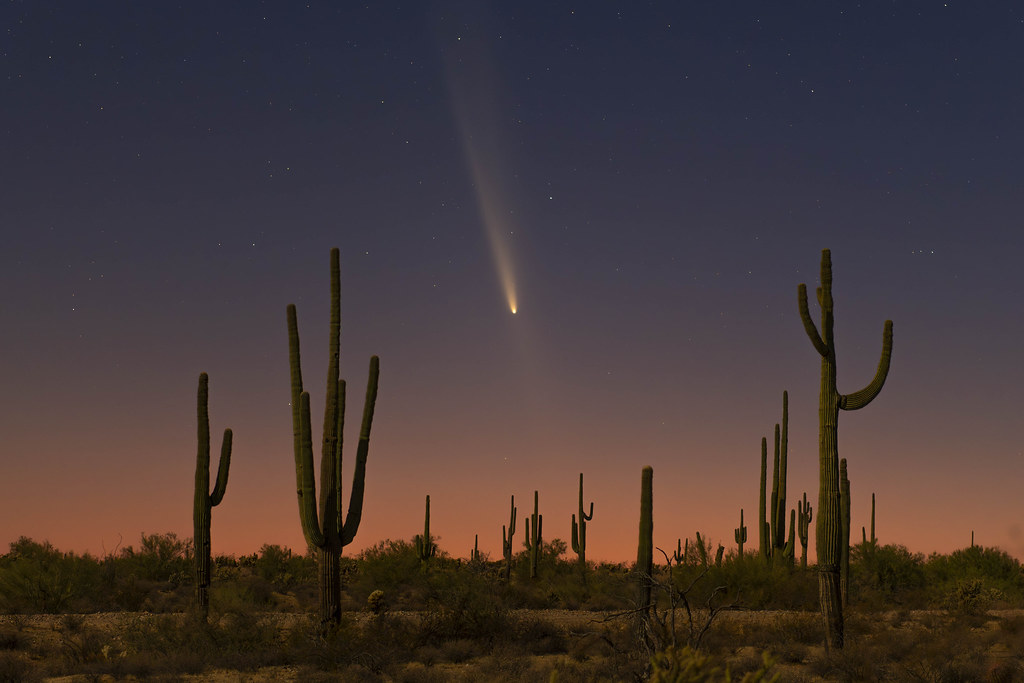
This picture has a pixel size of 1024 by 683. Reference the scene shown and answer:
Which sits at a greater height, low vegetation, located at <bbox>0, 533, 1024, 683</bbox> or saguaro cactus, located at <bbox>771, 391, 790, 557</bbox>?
saguaro cactus, located at <bbox>771, 391, 790, 557</bbox>

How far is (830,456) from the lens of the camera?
58.1 ft

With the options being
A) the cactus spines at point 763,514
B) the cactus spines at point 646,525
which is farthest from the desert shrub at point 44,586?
the cactus spines at point 763,514

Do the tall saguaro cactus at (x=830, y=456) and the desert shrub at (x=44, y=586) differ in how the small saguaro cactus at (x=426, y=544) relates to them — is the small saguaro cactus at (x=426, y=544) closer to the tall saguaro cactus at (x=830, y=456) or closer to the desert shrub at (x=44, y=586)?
the desert shrub at (x=44, y=586)

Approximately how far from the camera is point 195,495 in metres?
22.6

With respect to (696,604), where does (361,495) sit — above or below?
above

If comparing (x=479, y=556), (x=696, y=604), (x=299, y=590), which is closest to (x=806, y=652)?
(x=696, y=604)

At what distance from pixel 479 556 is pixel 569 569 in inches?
159

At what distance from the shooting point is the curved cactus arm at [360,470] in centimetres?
1861

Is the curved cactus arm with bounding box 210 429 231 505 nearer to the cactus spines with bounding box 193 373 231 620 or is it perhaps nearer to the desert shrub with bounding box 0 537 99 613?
the cactus spines with bounding box 193 373 231 620

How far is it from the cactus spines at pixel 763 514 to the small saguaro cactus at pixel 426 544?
13.8 meters

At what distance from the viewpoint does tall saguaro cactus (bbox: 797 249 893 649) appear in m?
17.5

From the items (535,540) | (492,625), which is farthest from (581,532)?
(492,625)

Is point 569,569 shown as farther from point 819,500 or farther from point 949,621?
point 819,500

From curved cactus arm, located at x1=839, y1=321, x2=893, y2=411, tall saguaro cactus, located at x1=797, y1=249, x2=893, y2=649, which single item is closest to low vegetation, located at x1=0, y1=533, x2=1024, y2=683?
tall saguaro cactus, located at x1=797, y1=249, x2=893, y2=649
